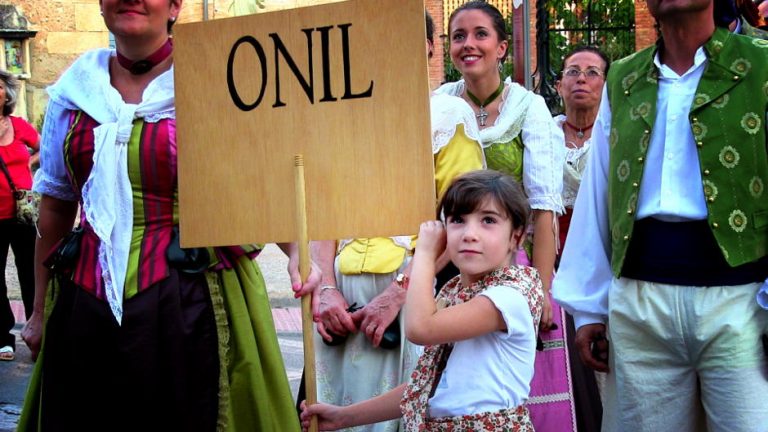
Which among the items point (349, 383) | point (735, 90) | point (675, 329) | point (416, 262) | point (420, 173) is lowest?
point (349, 383)

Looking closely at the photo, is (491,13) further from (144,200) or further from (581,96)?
(144,200)

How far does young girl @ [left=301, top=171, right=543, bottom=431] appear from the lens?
2.60 meters

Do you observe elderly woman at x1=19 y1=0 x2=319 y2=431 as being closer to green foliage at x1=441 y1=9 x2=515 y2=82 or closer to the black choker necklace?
the black choker necklace

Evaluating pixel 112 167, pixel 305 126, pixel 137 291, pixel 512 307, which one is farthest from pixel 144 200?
pixel 512 307

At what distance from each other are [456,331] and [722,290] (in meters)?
0.70

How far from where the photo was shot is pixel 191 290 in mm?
2949

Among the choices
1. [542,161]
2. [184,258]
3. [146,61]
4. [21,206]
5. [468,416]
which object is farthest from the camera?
[21,206]

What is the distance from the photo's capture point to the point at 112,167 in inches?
114

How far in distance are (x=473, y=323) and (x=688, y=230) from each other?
2.06 ft

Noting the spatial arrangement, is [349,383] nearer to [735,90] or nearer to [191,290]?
[191,290]

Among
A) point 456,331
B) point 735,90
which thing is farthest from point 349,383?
point 735,90

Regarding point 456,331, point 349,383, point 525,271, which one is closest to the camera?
point 456,331

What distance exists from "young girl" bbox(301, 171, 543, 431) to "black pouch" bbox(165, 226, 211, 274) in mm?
528

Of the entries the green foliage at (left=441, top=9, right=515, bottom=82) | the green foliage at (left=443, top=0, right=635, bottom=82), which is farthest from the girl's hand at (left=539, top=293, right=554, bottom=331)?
the green foliage at (left=441, top=9, right=515, bottom=82)
